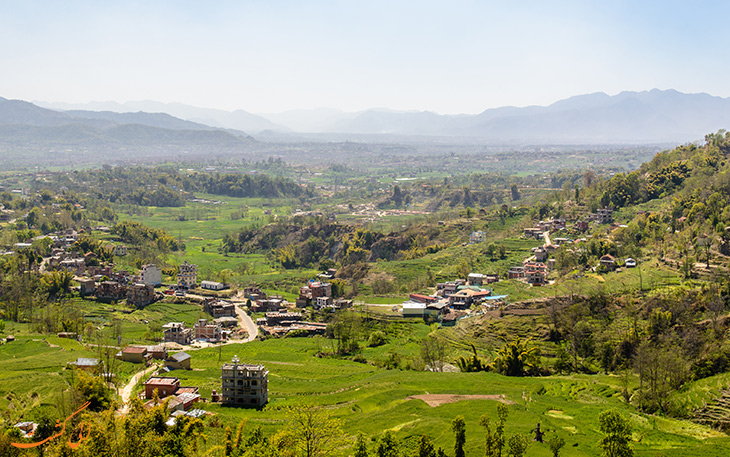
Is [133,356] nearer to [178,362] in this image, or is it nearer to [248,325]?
[178,362]

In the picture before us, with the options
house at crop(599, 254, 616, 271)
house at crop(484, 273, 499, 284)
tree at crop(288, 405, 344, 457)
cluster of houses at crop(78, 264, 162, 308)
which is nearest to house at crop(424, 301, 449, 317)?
house at crop(484, 273, 499, 284)

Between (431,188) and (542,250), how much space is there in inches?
3296

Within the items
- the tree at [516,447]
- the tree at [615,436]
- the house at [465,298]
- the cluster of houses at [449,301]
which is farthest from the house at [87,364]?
the house at [465,298]

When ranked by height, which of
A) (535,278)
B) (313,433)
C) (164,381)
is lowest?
(164,381)

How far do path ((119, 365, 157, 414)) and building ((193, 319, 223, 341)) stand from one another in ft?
32.3

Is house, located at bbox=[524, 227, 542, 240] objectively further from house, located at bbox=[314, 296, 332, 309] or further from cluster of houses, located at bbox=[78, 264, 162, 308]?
cluster of houses, located at bbox=[78, 264, 162, 308]

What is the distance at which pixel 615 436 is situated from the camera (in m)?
22.8

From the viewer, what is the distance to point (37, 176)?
538 ft

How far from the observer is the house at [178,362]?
4119 cm

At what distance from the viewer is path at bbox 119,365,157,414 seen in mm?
31594

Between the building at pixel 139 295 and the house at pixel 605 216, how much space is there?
51.1 meters

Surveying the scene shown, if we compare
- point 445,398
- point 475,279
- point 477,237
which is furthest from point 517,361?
point 477,237

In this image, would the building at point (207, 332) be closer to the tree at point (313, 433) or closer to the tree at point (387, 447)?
the tree at point (313, 433)

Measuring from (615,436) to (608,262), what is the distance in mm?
34820
